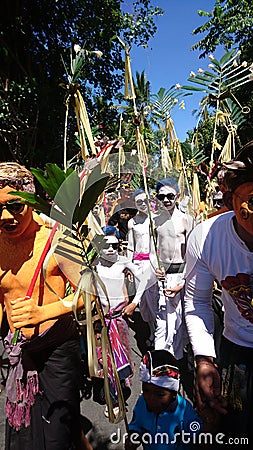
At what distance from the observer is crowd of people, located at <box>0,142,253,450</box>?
1271 mm

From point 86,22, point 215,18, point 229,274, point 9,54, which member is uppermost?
point 215,18

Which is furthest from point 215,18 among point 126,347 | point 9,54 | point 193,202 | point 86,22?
point 126,347

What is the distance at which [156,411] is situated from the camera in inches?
69.0

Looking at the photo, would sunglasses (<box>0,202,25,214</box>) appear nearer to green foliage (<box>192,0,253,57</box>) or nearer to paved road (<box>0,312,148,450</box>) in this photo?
paved road (<box>0,312,148,450</box>)

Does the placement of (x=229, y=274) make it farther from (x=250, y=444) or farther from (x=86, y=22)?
(x=86, y=22)

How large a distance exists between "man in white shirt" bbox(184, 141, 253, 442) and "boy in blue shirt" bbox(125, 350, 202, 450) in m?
0.45

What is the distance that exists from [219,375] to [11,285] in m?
0.91

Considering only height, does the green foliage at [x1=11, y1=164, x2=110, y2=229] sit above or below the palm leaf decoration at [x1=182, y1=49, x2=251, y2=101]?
below

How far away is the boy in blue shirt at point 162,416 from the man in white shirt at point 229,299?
453 mm

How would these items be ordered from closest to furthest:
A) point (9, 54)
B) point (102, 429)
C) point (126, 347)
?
point (102, 429)
point (126, 347)
point (9, 54)

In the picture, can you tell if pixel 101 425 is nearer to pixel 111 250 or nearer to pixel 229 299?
pixel 111 250

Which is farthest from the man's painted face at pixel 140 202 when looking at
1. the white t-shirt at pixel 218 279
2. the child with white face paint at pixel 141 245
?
the white t-shirt at pixel 218 279

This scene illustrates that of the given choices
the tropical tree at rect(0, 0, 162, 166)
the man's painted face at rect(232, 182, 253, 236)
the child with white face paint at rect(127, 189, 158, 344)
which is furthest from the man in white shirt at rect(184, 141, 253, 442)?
the tropical tree at rect(0, 0, 162, 166)

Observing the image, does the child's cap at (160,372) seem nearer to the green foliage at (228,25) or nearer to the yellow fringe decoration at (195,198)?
the yellow fringe decoration at (195,198)
